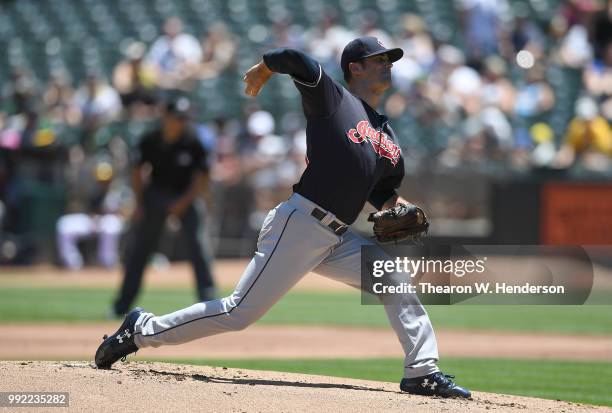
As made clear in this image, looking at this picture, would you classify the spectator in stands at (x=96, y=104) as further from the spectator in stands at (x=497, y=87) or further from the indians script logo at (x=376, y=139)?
the indians script logo at (x=376, y=139)

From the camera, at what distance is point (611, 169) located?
53.3 ft

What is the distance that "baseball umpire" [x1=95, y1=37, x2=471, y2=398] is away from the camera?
19.5ft

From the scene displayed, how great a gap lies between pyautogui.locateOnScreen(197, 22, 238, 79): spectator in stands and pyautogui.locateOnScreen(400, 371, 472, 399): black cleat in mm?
13525

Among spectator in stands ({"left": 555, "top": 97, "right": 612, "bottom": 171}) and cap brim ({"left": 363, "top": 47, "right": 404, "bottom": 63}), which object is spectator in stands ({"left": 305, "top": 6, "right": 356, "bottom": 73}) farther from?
cap brim ({"left": 363, "top": 47, "right": 404, "bottom": 63})

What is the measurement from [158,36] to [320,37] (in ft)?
10.8

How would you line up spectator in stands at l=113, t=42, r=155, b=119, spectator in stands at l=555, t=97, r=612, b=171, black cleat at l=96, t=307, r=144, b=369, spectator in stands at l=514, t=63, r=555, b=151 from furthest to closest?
1. spectator in stands at l=113, t=42, r=155, b=119
2. spectator in stands at l=514, t=63, r=555, b=151
3. spectator in stands at l=555, t=97, r=612, b=171
4. black cleat at l=96, t=307, r=144, b=369

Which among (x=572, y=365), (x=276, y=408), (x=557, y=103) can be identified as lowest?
(x=276, y=408)

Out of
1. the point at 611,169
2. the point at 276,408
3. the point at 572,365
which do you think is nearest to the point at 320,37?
the point at 611,169

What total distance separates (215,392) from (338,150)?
56.1 inches

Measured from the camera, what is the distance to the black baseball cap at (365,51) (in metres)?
6.18

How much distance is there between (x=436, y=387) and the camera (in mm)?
6098

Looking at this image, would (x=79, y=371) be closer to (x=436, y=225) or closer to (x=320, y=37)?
(x=436, y=225)

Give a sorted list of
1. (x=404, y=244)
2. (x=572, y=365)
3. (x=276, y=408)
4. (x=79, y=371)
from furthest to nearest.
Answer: (x=572, y=365) → (x=404, y=244) → (x=79, y=371) → (x=276, y=408)

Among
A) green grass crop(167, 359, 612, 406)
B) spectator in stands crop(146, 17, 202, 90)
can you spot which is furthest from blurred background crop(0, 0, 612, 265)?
green grass crop(167, 359, 612, 406)
